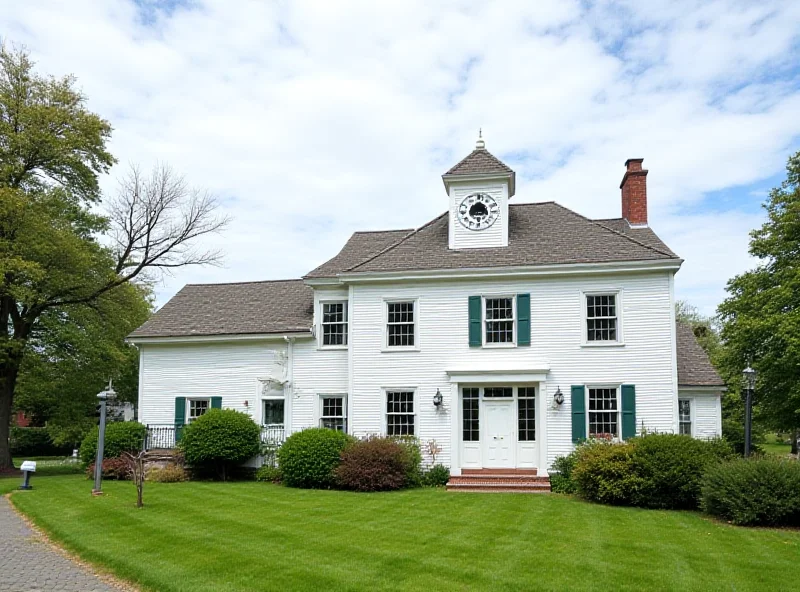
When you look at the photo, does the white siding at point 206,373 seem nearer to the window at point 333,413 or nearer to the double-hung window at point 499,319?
the window at point 333,413

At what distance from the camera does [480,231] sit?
2081 cm

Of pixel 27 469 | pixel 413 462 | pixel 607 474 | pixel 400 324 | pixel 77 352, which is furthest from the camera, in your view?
pixel 77 352

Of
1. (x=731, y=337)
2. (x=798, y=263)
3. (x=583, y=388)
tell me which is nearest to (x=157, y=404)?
(x=583, y=388)

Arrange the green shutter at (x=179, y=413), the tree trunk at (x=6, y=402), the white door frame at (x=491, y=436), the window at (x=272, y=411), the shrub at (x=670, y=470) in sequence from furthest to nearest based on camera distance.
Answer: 1. the tree trunk at (x=6, y=402)
2. the green shutter at (x=179, y=413)
3. the window at (x=272, y=411)
4. the white door frame at (x=491, y=436)
5. the shrub at (x=670, y=470)

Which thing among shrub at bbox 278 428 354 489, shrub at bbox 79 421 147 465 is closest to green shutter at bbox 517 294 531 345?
shrub at bbox 278 428 354 489

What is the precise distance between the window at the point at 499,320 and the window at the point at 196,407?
373 inches

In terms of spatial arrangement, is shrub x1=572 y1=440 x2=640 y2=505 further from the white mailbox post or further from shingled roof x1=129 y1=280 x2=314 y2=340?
the white mailbox post

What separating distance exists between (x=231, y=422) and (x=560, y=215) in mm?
11840

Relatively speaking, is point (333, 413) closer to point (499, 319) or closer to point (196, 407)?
point (196, 407)

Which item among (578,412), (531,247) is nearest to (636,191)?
(531,247)

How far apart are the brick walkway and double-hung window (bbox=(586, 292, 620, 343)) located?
13.9 meters

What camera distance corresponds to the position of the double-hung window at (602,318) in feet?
62.9

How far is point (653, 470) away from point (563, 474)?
12.2ft

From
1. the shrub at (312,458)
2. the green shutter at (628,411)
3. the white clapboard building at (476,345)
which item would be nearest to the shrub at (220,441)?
the white clapboard building at (476,345)
